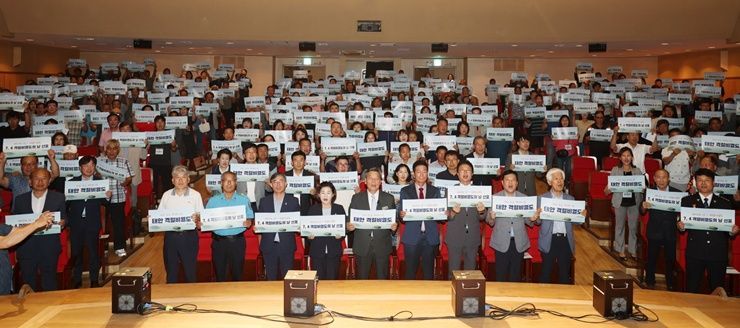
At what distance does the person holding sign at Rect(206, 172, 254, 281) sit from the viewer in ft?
23.4

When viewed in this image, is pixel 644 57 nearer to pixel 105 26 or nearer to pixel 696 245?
pixel 105 26

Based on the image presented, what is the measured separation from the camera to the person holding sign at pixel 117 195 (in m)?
8.73

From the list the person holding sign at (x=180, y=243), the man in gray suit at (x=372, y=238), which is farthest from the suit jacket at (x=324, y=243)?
the person holding sign at (x=180, y=243)

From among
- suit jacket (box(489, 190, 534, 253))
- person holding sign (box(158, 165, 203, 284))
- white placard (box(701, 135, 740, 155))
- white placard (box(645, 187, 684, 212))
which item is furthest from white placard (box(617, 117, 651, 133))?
person holding sign (box(158, 165, 203, 284))

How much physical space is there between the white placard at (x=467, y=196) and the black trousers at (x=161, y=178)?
5605 mm

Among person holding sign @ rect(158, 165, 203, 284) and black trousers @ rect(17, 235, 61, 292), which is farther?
person holding sign @ rect(158, 165, 203, 284)

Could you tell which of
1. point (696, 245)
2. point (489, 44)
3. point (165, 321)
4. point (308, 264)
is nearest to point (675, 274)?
point (696, 245)

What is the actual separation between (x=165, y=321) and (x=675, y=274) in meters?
5.82

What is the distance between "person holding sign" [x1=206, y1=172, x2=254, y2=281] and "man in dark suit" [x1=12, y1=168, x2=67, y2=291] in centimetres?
153

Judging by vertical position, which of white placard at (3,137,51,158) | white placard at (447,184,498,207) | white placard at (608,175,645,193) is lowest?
white placard at (447,184,498,207)

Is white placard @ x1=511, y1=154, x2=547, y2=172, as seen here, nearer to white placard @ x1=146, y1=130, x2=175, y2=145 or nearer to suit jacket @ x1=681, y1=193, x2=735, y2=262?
suit jacket @ x1=681, y1=193, x2=735, y2=262

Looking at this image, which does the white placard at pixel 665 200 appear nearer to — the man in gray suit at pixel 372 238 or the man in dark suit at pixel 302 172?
the man in gray suit at pixel 372 238

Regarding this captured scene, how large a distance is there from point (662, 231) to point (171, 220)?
529 centimetres

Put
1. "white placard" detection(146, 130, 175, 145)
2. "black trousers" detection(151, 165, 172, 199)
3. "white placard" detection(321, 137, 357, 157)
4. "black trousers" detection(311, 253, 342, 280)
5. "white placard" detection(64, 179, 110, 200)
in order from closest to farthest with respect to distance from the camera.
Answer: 1. "black trousers" detection(311, 253, 342, 280)
2. "white placard" detection(64, 179, 110, 200)
3. "white placard" detection(321, 137, 357, 157)
4. "white placard" detection(146, 130, 175, 145)
5. "black trousers" detection(151, 165, 172, 199)
